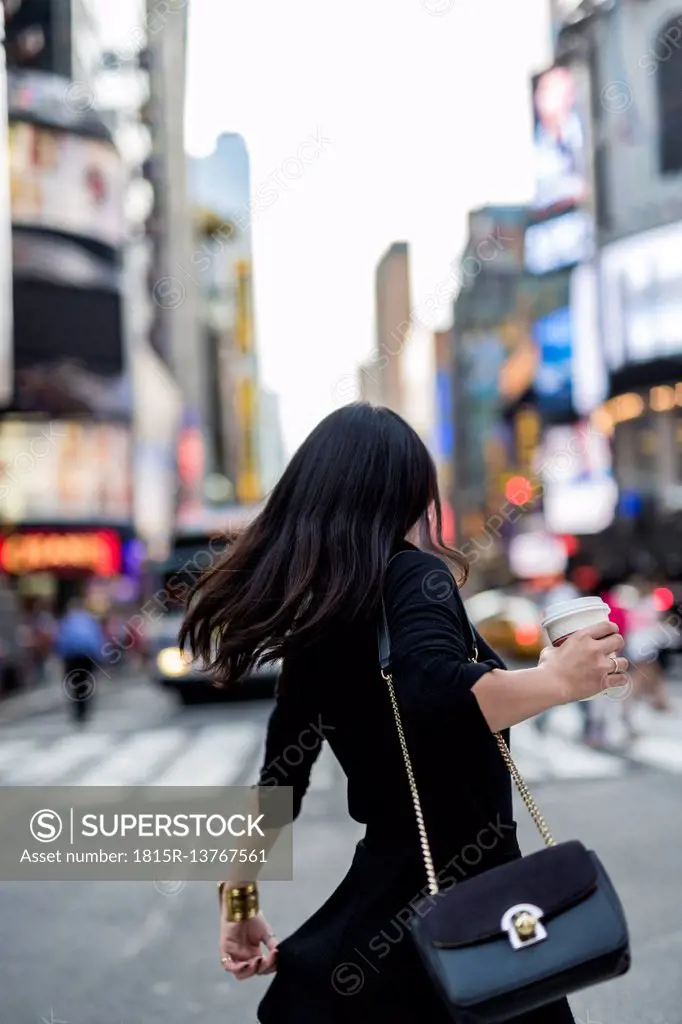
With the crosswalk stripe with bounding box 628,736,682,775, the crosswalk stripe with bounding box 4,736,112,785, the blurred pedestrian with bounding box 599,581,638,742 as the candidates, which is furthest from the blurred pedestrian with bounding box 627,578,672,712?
the crosswalk stripe with bounding box 4,736,112,785

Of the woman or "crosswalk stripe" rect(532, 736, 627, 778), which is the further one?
"crosswalk stripe" rect(532, 736, 627, 778)

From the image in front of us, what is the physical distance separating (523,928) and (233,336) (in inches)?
4929

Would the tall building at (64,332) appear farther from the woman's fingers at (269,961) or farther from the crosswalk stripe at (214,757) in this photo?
the woman's fingers at (269,961)

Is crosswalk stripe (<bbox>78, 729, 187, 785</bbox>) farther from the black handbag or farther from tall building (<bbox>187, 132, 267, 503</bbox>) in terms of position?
tall building (<bbox>187, 132, 267, 503</bbox>)

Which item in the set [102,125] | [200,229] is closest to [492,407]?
[200,229]

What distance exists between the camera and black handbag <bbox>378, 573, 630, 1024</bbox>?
173cm

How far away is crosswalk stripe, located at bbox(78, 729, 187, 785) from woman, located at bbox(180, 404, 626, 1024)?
8713 mm

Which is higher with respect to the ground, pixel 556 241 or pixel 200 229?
pixel 200 229

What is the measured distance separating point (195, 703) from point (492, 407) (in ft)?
277

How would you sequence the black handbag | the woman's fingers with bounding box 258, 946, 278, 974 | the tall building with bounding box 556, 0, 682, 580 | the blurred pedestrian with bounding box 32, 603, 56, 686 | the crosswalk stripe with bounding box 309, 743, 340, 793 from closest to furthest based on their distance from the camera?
the black handbag
the woman's fingers with bounding box 258, 946, 278, 974
the crosswalk stripe with bounding box 309, 743, 340, 793
the blurred pedestrian with bounding box 32, 603, 56, 686
the tall building with bounding box 556, 0, 682, 580

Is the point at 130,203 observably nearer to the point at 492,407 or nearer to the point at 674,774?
the point at 492,407

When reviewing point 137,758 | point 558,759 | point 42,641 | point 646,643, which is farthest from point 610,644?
point 42,641

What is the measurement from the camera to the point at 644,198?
4406cm

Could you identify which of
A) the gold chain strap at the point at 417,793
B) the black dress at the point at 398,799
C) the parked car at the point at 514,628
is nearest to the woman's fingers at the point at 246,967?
the black dress at the point at 398,799
